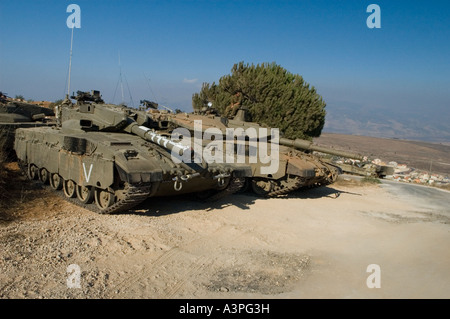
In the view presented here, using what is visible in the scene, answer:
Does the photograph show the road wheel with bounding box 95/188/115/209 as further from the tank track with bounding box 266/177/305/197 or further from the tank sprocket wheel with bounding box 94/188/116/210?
the tank track with bounding box 266/177/305/197

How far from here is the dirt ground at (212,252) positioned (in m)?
4.99

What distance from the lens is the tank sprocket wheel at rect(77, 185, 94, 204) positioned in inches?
336

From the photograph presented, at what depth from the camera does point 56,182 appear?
991cm

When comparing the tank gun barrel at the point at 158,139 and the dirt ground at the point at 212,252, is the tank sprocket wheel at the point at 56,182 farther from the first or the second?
the tank gun barrel at the point at 158,139

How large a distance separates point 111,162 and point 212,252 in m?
→ 2.70

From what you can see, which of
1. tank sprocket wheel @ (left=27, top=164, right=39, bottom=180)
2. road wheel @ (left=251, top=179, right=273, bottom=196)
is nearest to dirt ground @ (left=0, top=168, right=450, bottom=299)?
tank sprocket wheel @ (left=27, top=164, right=39, bottom=180)

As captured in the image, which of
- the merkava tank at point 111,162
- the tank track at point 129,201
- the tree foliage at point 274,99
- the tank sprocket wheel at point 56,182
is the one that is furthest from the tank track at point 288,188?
the tree foliage at point 274,99

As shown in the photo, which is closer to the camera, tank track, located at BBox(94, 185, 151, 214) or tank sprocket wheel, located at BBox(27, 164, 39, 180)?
tank track, located at BBox(94, 185, 151, 214)

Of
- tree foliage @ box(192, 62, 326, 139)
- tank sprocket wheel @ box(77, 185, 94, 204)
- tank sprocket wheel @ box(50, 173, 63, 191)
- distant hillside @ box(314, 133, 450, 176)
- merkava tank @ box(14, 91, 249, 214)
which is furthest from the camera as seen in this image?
distant hillside @ box(314, 133, 450, 176)

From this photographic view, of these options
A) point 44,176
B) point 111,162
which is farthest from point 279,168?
point 44,176

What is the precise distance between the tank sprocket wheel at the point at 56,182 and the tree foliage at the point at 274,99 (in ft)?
38.2

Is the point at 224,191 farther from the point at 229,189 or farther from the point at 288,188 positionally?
the point at 288,188
